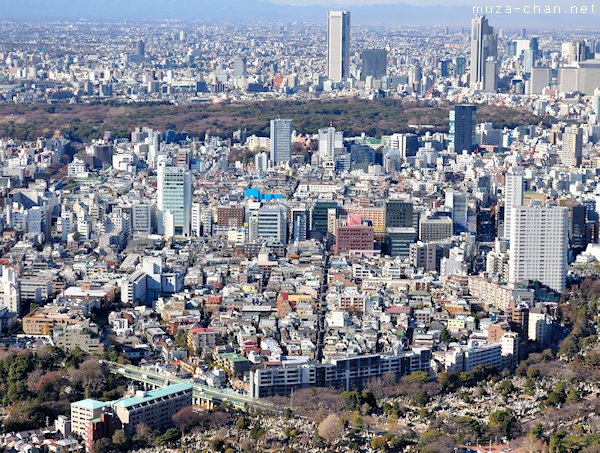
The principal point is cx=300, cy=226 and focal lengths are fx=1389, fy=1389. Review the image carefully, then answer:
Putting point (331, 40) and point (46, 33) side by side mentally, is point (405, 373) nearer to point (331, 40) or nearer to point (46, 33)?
point (331, 40)

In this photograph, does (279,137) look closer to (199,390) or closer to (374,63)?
(199,390)

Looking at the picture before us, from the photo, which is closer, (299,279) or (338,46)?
(299,279)

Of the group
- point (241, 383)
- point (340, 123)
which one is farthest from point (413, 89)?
point (241, 383)

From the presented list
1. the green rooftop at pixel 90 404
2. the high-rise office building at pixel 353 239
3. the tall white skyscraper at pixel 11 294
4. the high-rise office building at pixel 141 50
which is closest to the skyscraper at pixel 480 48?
the high-rise office building at pixel 141 50

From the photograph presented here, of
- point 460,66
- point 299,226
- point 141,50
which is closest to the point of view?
point 299,226

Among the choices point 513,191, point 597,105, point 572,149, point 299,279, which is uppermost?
point 597,105

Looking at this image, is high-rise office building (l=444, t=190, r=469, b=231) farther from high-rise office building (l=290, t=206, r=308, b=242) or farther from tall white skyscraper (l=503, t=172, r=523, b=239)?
high-rise office building (l=290, t=206, r=308, b=242)

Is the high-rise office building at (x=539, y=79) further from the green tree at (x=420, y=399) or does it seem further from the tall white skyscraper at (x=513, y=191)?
the green tree at (x=420, y=399)

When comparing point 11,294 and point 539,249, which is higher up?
point 539,249

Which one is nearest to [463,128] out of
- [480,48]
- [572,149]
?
[572,149]
